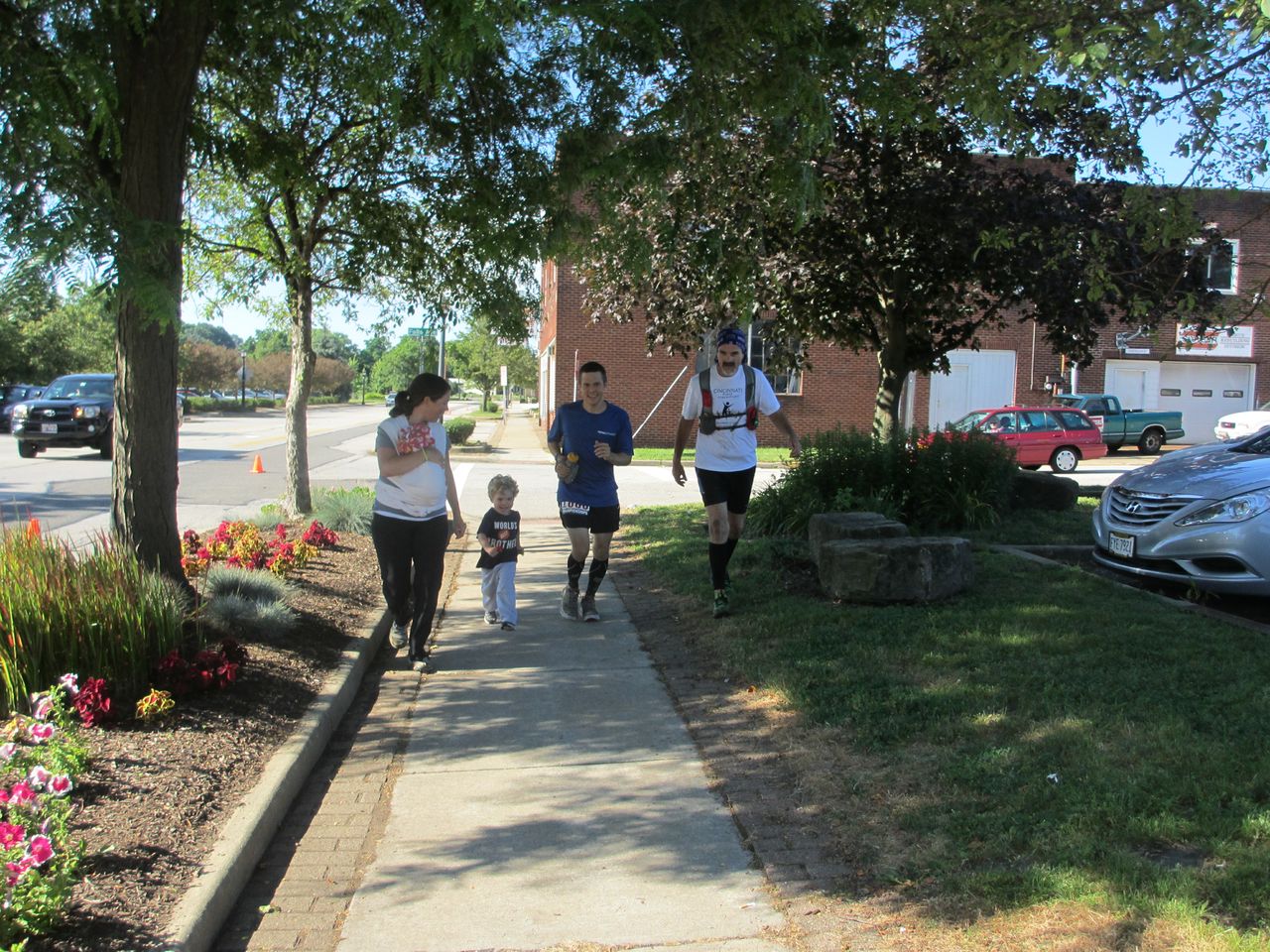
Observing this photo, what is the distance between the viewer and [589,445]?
23.9ft

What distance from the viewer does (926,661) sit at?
562 centimetres

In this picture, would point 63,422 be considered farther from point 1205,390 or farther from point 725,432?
point 1205,390

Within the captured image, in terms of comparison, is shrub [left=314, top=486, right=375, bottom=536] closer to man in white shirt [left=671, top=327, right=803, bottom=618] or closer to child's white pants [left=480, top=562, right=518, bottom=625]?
child's white pants [left=480, top=562, right=518, bottom=625]

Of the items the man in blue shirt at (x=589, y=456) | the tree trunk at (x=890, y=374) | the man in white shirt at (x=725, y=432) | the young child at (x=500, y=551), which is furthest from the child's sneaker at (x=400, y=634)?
the tree trunk at (x=890, y=374)

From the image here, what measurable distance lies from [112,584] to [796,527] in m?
6.38

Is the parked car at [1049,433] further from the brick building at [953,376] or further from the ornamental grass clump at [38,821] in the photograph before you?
the ornamental grass clump at [38,821]

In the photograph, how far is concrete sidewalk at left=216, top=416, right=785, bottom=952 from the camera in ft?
11.2

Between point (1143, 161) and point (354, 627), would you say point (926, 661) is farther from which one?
point (1143, 161)

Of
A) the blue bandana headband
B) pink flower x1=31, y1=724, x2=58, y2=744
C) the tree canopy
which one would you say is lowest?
pink flower x1=31, y1=724, x2=58, y2=744

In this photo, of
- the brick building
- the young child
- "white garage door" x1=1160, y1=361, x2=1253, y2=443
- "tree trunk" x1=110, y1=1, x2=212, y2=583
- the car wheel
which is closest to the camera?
"tree trunk" x1=110, y1=1, x2=212, y2=583

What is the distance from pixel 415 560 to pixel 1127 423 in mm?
29011

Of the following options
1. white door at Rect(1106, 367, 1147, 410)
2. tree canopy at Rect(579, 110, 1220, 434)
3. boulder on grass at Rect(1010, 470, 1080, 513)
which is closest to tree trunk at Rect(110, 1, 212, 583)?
tree canopy at Rect(579, 110, 1220, 434)

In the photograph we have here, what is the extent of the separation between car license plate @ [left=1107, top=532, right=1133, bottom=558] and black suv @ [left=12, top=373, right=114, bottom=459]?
798 inches

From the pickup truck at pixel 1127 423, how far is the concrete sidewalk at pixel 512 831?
2750 centimetres
